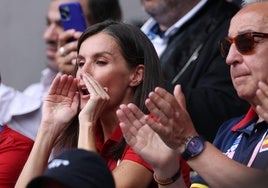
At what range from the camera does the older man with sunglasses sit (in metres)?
3.85

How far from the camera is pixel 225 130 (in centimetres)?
461

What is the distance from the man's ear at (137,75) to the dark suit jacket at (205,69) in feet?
1.22

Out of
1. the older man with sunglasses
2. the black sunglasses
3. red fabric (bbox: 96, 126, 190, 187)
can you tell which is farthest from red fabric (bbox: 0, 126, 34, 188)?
the black sunglasses

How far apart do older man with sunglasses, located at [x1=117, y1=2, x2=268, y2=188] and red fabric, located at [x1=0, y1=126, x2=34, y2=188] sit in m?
1.12

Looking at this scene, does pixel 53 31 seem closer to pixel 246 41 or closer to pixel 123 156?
pixel 123 156

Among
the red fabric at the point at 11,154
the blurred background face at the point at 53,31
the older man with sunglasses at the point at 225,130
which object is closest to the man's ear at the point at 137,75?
the older man with sunglasses at the point at 225,130

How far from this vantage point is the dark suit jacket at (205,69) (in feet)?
17.1

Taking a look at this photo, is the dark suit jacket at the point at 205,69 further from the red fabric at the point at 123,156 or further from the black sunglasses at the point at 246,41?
the black sunglasses at the point at 246,41

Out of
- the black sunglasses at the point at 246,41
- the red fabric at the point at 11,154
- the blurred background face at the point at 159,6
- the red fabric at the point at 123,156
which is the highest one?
the black sunglasses at the point at 246,41

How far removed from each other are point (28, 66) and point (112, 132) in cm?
295

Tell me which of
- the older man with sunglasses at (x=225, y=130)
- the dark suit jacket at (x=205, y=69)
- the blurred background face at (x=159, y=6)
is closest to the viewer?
the older man with sunglasses at (x=225, y=130)

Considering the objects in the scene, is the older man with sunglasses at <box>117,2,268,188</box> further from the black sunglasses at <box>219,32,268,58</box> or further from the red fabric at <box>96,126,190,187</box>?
the red fabric at <box>96,126,190,187</box>

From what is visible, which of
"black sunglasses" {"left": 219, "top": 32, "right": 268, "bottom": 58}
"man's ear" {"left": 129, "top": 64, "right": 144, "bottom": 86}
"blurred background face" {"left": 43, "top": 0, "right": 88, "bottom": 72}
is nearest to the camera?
"black sunglasses" {"left": 219, "top": 32, "right": 268, "bottom": 58}

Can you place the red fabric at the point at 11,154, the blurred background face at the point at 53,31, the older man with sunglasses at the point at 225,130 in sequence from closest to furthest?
the older man with sunglasses at the point at 225,130, the red fabric at the point at 11,154, the blurred background face at the point at 53,31
